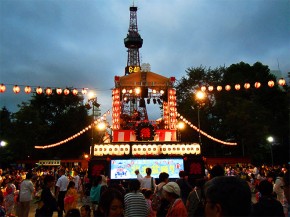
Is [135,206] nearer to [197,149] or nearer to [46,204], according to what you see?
[46,204]

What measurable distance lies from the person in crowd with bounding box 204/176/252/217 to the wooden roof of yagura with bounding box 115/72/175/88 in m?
24.2

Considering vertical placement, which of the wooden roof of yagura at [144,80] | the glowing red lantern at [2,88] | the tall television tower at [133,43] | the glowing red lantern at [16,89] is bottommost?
the glowing red lantern at [2,88]

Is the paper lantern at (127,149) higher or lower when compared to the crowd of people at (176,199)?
higher

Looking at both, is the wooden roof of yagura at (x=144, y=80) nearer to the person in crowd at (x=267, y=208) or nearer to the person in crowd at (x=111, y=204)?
the person in crowd at (x=267, y=208)

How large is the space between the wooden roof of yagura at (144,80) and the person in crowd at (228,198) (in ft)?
79.5

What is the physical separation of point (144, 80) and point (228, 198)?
24490mm

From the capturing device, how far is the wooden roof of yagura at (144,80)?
26.4m

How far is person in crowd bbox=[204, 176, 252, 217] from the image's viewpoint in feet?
7.18

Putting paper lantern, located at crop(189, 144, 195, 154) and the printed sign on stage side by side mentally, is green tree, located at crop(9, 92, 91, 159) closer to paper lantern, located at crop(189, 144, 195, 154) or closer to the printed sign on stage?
the printed sign on stage

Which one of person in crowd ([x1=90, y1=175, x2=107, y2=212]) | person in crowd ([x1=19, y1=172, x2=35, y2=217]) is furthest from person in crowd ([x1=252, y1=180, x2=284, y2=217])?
person in crowd ([x1=19, y1=172, x2=35, y2=217])

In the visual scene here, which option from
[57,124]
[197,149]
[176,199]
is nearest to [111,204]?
[176,199]

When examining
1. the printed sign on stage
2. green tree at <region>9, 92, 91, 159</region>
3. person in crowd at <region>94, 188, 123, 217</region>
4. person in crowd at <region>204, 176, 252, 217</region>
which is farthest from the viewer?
green tree at <region>9, 92, 91, 159</region>

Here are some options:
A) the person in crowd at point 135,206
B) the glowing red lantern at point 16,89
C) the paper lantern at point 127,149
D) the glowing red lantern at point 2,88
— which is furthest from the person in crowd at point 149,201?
the glowing red lantern at point 16,89

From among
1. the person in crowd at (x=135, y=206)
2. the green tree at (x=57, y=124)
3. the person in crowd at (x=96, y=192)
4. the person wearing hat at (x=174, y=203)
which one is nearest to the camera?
the person wearing hat at (x=174, y=203)
